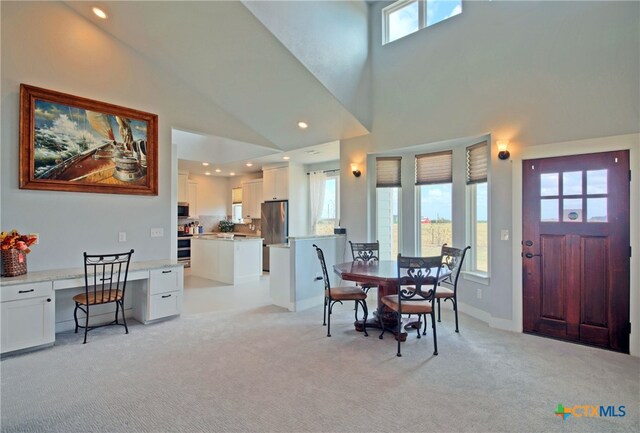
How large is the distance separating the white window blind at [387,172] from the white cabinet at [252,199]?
375 centimetres

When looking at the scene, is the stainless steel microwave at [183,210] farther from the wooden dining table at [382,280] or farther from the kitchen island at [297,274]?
the wooden dining table at [382,280]

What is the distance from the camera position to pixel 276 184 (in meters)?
7.46

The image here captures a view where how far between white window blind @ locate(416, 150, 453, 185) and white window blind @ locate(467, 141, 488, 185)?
29 centimetres

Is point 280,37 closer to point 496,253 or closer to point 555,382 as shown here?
point 496,253

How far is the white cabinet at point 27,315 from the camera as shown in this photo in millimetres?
2905

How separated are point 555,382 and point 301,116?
434cm

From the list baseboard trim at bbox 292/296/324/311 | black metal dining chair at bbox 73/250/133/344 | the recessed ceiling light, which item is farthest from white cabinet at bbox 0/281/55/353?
the recessed ceiling light

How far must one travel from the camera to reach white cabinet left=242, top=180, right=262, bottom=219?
26.4 ft

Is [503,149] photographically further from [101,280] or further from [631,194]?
[101,280]

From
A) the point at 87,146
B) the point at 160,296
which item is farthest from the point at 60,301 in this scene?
the point at 87,146

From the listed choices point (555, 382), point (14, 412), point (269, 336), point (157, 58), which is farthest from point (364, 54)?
point (14, 412)

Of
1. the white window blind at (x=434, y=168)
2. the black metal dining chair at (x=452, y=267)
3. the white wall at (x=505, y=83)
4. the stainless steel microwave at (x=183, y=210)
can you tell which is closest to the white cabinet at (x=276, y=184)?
the stainless steel microwave at (x=183, y=210)

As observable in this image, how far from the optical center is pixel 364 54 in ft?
16.1

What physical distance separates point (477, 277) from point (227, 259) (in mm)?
4470
